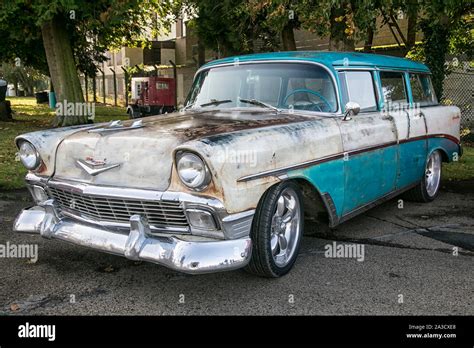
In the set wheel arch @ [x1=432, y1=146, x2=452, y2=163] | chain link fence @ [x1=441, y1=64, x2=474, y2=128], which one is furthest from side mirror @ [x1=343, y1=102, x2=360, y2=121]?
chain link fence @ [x1=441, y1=64, x2=474, y2=128]

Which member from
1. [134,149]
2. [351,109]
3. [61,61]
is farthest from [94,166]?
[61,61]

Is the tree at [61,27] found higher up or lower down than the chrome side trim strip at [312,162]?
higher up

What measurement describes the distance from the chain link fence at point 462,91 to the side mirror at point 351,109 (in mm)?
10410

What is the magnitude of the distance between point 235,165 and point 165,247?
0.69 metres

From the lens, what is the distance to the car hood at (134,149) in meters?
3.33

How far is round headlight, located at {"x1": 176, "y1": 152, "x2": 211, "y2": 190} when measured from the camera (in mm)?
3145

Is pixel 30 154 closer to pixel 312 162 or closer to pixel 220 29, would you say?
pixel 312 162

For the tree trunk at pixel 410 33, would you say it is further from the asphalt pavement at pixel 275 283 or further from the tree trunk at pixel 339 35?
the asphalt pavement at pixel 275 283

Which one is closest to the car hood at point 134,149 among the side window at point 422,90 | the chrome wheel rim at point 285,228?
the chrome wheel rim at point 285,228

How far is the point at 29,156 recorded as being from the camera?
3.99 meters

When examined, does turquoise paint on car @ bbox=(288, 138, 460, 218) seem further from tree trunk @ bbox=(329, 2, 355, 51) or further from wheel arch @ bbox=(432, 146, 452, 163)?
tree trunk @ bbox=(329, 2, 355, 51)

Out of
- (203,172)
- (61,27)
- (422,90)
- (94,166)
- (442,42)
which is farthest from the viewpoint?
(61,27)
